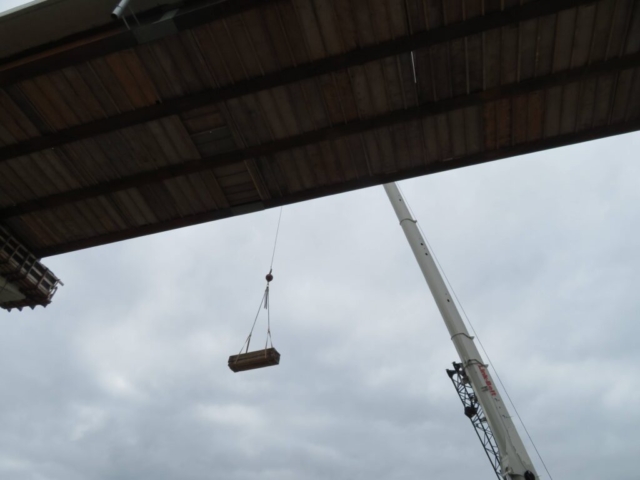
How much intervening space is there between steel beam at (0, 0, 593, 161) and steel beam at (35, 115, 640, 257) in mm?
3202

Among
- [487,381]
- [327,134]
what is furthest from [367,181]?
[487,381]

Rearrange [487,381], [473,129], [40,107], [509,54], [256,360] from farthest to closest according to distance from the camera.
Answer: [487,381]
[256,360]
[473,129]
[40,107]
[509,54]

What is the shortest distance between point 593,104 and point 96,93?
1117 centimetres

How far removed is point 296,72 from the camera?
8227 mm

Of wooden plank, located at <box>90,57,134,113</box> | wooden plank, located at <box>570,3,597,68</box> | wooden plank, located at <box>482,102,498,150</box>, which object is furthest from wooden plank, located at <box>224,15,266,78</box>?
wooden plank, located at <box>570,3,597,68</box>

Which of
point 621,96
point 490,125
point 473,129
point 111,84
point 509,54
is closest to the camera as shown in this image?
point 509,54

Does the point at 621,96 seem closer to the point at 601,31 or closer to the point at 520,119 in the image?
the point at 601,31

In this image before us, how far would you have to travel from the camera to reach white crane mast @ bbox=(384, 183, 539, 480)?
13.5 metres

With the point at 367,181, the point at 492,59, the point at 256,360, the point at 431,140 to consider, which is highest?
the point at 367,181

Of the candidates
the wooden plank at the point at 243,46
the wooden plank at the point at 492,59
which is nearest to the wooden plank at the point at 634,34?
the wooden plank at the point at 492,59

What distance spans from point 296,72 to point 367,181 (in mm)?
3543

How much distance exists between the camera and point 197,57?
26.1ft

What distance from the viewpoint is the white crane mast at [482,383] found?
1352cm

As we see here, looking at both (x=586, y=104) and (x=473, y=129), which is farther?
(x=473, y=129)
